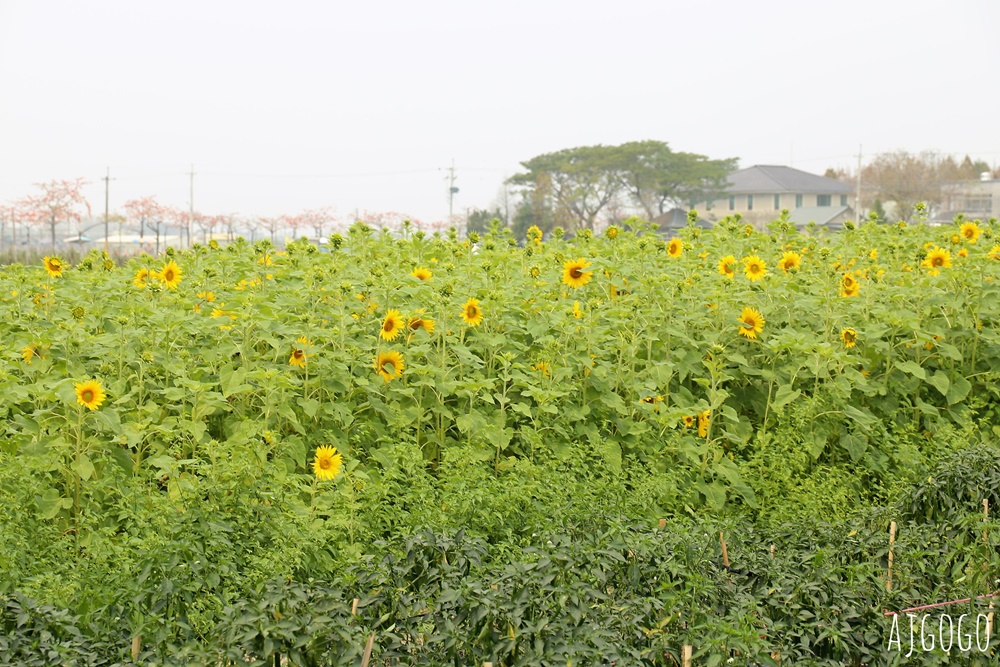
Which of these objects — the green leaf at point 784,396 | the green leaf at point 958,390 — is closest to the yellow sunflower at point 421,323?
the green leaf at point 784,396

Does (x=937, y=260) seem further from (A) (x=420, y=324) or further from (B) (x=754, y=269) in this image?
(A) (x=420, y=324)

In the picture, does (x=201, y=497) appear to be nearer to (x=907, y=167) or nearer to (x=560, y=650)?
(x=560, y=650)

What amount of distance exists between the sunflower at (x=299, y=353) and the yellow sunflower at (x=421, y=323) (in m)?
0.43

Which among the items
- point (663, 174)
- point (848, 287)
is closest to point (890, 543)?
point (848, 287)

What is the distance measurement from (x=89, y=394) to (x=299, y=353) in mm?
819

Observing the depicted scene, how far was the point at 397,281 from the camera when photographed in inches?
179

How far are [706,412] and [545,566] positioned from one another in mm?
1805

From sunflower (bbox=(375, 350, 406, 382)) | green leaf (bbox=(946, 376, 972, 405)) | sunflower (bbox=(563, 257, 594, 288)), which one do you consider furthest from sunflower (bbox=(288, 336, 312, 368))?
green leaf (bbox=(946, 376, 972, 405))

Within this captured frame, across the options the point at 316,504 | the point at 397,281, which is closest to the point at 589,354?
the point at 397,281

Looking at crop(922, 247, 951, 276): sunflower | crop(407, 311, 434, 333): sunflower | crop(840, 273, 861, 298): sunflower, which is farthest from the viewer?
crop(922, 247, 951, 276): sunflower

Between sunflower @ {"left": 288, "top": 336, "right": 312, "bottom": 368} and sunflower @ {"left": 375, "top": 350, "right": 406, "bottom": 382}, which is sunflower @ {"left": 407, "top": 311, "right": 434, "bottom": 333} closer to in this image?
sunflower @ {"left": 375, "top": 350, "right": 406, "bottom": 382}

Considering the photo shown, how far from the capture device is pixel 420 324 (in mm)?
4363

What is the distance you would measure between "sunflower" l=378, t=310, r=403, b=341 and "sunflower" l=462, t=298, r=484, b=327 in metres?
0.30

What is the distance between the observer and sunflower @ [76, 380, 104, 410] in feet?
11.5
